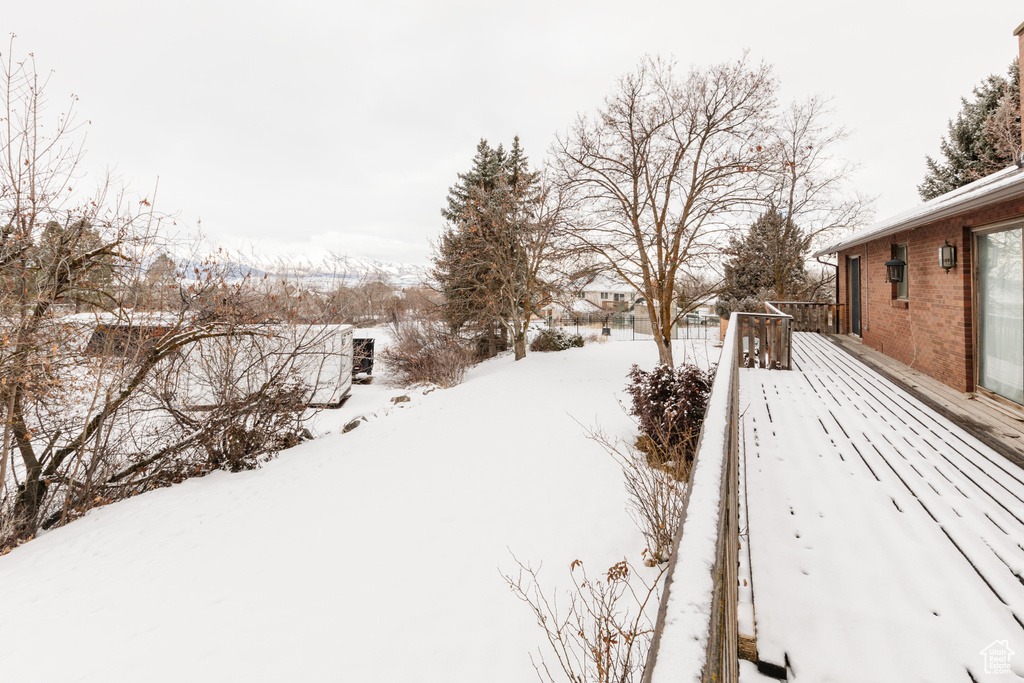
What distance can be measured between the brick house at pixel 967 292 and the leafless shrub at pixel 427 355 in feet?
40.6

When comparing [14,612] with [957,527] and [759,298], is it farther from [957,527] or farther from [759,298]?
[759,298]

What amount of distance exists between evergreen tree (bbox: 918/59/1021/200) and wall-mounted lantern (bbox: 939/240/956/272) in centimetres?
1497

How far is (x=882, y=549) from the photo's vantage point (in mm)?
2436

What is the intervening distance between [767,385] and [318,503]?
281 inches

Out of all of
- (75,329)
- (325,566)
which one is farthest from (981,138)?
(75,329)

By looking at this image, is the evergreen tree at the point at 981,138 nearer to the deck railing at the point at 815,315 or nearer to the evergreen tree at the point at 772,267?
the evergreen tree at the point at 772,267

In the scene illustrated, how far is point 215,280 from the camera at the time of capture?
821 cm

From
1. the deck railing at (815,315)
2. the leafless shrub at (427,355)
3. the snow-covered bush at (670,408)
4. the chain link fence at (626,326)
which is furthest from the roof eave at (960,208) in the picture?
the chain link fence at (626,326)

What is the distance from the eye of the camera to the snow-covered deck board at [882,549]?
1805mm

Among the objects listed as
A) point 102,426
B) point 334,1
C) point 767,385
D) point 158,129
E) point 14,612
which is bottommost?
point 14,612

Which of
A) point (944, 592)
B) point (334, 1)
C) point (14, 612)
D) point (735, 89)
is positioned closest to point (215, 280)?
point (14, 612)

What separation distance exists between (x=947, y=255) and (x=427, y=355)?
14.9m

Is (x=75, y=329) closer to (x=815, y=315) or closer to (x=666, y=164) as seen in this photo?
(x=666, y=164)

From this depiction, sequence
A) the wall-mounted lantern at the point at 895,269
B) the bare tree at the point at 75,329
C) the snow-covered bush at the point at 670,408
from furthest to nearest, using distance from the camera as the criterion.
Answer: the wall-mounted lantern at the point at 895,269 → the snow-covered bush at the point at 670,408 → the bare tree at the point at 75,329
